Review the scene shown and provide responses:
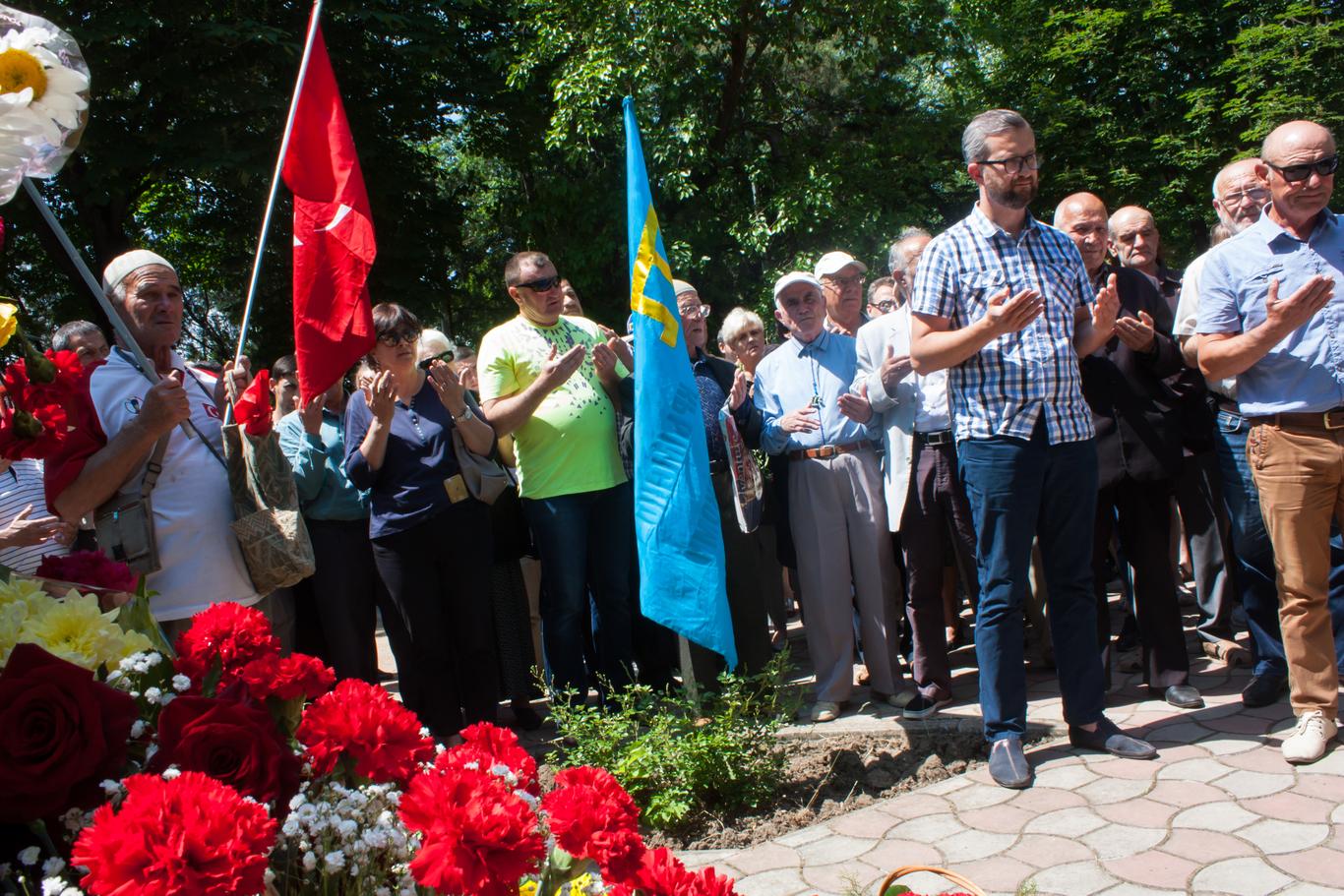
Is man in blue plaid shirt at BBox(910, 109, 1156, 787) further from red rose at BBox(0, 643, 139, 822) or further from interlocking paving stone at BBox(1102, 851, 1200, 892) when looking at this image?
red rose at BBox(0, 643, 139, 822)

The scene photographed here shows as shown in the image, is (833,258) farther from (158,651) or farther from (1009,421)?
(158,651)

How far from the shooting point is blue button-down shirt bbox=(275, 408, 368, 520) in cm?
560

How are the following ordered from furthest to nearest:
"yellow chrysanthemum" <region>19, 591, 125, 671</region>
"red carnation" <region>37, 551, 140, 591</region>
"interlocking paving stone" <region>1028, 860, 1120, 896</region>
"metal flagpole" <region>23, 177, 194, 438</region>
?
1. "interlocking paving stone" <region>1028, 860, 1120, 896</region>
2. "metal flagpole" <region>23, 177, 194, 438</region>
3. "red carnation" <region>37, 551, 140, 591</region>
4. "yellow chrysanthemum" <region>19, 591, 125, 671</region>

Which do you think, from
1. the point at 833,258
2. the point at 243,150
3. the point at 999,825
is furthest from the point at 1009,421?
the point at 243,150

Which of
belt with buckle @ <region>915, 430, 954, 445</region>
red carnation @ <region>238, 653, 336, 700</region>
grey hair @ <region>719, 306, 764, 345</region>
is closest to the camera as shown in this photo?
red carnation @ <region>238, 653, 336, 700</region>

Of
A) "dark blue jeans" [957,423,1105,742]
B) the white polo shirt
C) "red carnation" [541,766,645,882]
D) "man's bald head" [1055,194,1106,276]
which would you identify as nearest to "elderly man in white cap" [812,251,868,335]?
"man's bald head" [1055,194,1106,276]

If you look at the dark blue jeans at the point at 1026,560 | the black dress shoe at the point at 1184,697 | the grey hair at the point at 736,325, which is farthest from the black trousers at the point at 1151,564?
the grey hair at the point at 736,325

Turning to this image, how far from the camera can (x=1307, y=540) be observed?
4449mm

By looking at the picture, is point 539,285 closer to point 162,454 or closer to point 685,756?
point 162,454

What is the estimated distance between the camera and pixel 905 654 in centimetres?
664

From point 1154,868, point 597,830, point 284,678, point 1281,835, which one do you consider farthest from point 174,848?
point 1281,835

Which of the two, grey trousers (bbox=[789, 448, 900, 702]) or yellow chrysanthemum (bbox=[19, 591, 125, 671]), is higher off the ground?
yellow chrysanthemum (bbox=[19, 591, 125, 671])

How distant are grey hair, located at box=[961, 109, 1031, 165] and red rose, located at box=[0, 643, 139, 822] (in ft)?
12.5

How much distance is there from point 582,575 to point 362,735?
4.05 metres
